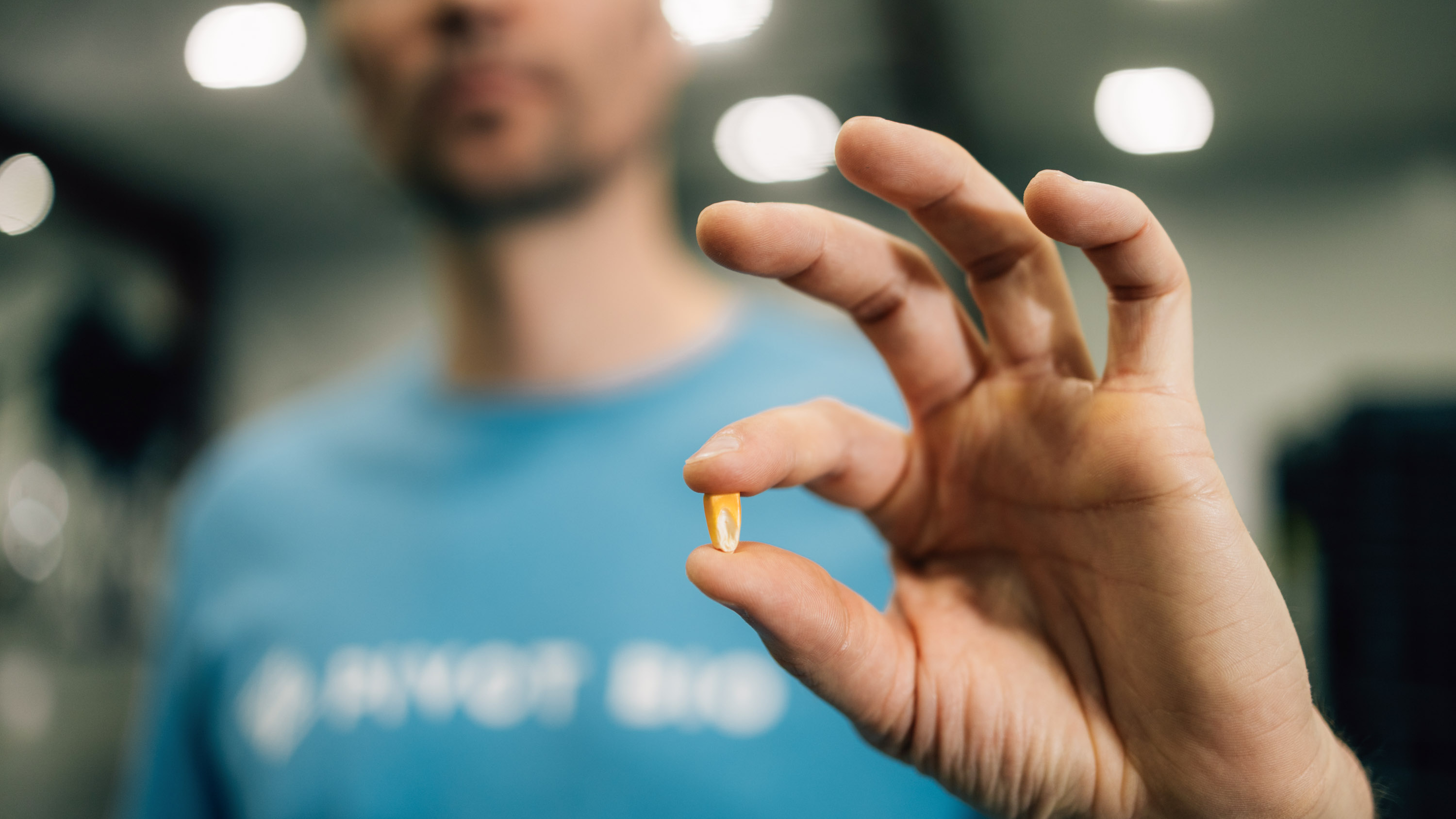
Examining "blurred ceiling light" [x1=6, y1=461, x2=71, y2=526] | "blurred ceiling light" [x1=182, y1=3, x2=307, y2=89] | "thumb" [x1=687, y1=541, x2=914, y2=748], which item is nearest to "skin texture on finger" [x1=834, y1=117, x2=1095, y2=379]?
"thumb" [x1=687, y1=541, x2=914, y2=748]

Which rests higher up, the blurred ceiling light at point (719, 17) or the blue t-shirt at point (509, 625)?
the blurred ceiling light at point (719, 17)

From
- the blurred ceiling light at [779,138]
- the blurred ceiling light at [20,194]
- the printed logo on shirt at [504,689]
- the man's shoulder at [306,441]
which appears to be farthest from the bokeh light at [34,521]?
the blurred ceiling light at [779,138]

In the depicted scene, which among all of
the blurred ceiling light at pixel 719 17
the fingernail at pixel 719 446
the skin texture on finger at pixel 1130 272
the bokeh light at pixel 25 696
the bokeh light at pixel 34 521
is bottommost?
the bokeh light at pixel 25 696

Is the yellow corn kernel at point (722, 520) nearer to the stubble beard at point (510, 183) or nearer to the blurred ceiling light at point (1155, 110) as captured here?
the blurred ceiling light at point (1155, 110)

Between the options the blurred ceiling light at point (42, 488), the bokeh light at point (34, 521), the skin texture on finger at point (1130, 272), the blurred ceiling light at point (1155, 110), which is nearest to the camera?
the skin texture on finger at point (1130, 272)

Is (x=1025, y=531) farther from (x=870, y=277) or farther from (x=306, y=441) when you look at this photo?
(x=306, y=441)
